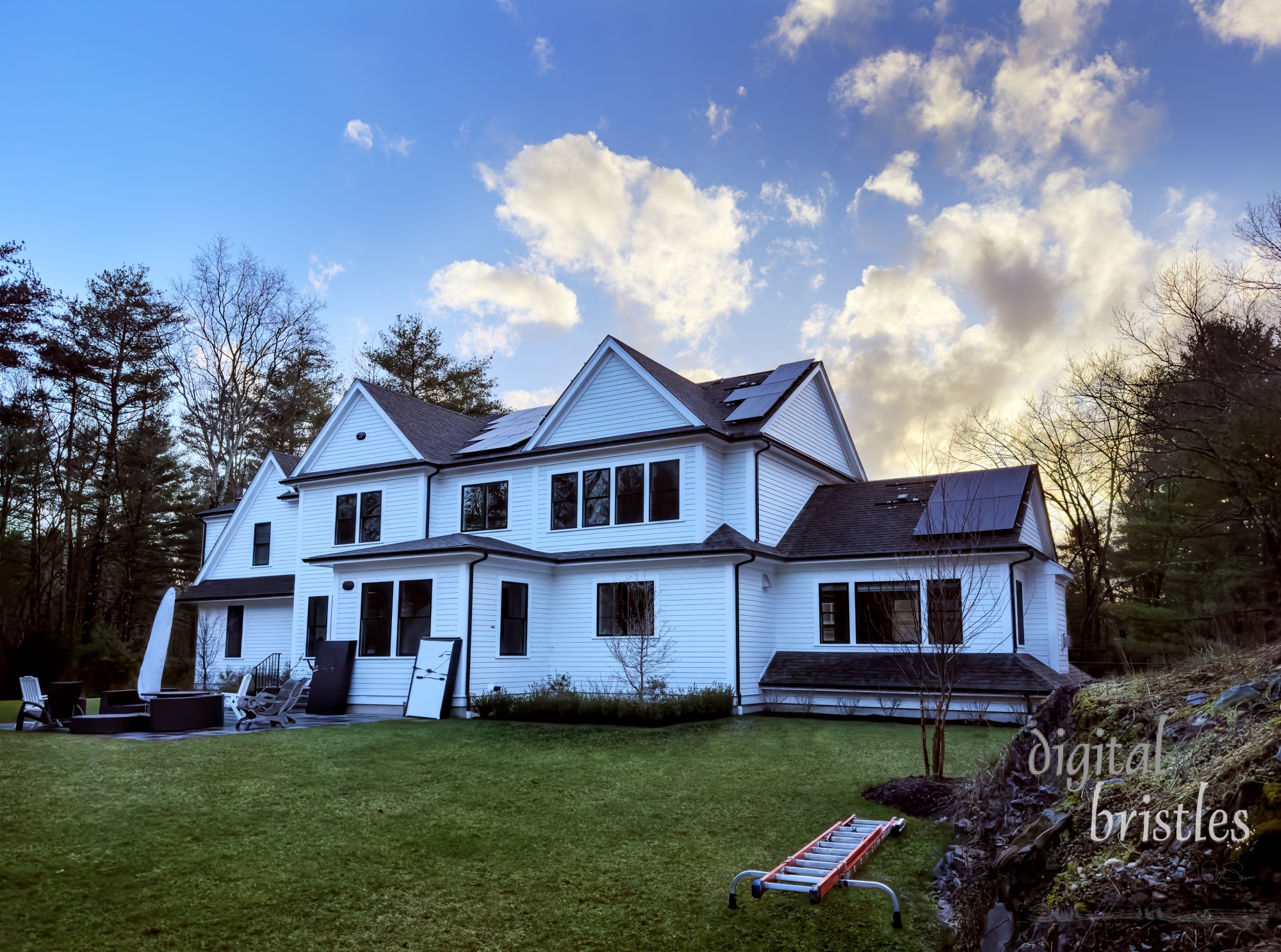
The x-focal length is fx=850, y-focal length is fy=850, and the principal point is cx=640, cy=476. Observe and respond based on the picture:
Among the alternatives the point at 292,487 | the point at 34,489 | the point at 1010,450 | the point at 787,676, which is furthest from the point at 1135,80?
the point at 34,489

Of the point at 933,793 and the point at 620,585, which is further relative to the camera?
the point at 620,585

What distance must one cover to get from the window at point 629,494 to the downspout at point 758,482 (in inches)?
102

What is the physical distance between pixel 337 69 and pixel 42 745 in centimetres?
1304

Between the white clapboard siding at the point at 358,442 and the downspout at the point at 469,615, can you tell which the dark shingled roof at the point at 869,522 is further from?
the white clapboard siding at the point at 358,442

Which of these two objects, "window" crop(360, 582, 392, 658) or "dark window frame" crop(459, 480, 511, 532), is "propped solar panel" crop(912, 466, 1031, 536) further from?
"window" crop(360, 582, 392, 658)

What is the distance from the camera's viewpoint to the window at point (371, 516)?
74.6 feet

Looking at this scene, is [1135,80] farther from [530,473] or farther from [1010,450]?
[1010,450]

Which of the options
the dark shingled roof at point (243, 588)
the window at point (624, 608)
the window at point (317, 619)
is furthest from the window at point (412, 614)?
the dark shingled roof at point (243, 588)

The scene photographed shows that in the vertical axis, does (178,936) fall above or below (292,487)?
below

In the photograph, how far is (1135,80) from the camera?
15.7 meters

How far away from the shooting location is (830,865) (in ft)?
20.4

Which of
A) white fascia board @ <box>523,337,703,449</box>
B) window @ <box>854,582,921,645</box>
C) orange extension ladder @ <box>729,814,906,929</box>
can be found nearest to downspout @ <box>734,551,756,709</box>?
window @ <box>854,582,921,645</box>

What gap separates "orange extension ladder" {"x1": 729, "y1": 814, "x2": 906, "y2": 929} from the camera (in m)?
5.47

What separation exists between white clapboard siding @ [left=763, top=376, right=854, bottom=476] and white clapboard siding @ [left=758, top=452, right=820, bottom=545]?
2.11 ft
